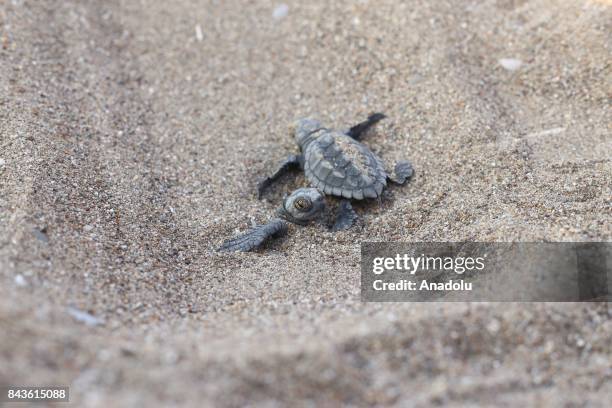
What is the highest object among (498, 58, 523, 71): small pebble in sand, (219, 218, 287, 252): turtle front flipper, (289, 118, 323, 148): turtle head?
→ (498, 58, 523, 71): small pebble in sand

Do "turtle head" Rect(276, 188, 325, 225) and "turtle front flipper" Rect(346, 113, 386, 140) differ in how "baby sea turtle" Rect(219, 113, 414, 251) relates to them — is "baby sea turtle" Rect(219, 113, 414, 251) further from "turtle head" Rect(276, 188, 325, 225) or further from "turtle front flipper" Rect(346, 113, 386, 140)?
"turtle front flipper" Rect(346, 113, 386, 140)

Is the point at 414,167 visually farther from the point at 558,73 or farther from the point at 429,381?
the point at 429,381

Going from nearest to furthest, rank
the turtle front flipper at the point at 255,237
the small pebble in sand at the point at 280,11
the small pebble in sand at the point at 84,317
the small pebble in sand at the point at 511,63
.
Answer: the small pebble in sand at the point at 84,317 → the turtle front flipper at the point at 255,237 → the small pebble in sand at the point at 511,63 → the small pebble in sand at the point at 280,11

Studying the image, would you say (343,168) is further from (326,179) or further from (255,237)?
(255,237)

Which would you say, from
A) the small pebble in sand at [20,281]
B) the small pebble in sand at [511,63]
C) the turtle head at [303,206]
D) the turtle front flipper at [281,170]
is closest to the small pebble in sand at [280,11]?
the turtle front flipper at [281,170]

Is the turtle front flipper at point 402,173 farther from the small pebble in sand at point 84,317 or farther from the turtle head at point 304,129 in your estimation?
the small pebble in sand at point 84,317

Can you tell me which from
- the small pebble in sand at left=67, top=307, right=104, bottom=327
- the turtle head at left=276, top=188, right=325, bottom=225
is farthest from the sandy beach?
the turtle head at left=276, top=188, right=325, bottom=225

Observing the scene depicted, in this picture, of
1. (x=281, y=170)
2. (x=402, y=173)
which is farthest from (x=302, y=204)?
(x=402, y=173)
